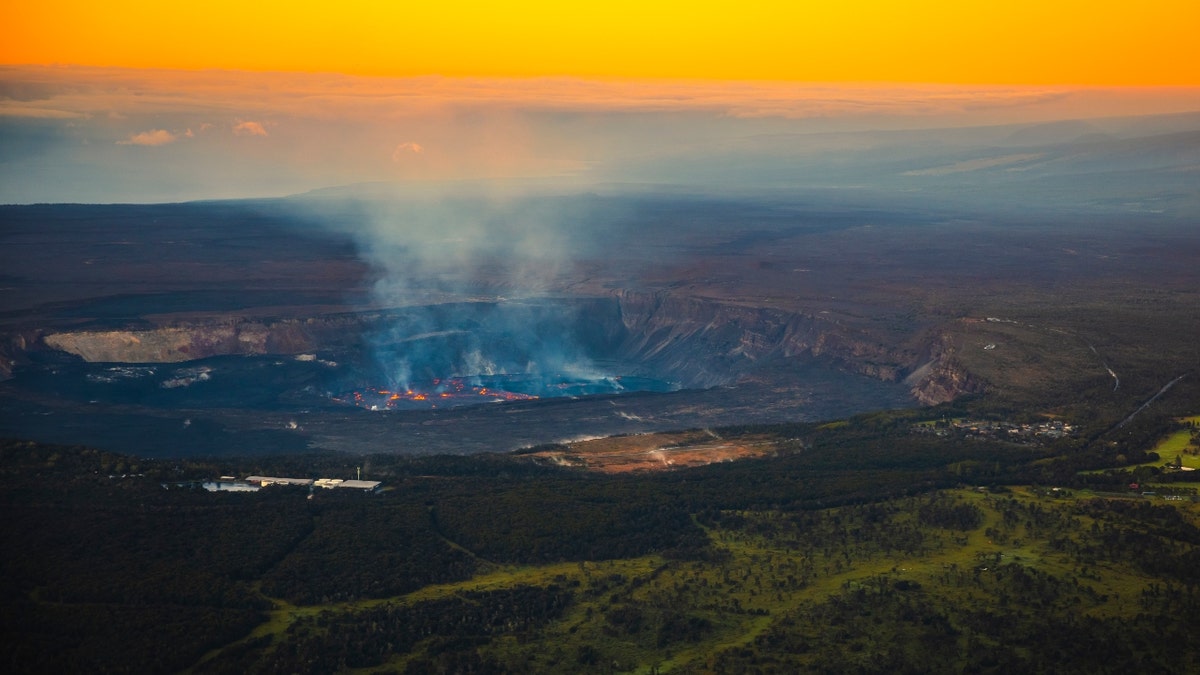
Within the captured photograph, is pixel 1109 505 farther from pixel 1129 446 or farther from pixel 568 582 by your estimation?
pixel 568 582

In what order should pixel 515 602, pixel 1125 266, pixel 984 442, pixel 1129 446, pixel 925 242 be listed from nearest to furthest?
pixel 515 602, pixel 1129 446, pixel 984 442, pixel 1125 266, pixel 925 242

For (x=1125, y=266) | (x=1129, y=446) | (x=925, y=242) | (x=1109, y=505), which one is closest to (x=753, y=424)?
(x=1129, y=446)

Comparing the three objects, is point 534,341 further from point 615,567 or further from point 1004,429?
point 615,567

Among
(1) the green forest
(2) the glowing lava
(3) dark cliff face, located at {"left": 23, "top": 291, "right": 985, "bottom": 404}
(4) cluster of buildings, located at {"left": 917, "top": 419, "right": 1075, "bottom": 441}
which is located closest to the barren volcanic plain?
(3) dark cliff face, located at {"left": 23, "top": 291, "right": 985, "bottom": 404}

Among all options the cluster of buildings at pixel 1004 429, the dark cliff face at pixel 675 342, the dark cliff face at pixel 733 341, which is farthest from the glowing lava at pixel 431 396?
the cluster of buildings at pixel 1004 429

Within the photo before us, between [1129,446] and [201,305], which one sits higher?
[201,305]

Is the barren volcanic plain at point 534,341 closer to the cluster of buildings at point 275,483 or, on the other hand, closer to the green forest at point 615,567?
the cluster of buildings at point 275,483

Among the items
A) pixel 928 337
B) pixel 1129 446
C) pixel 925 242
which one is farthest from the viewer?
pixel 925 242
